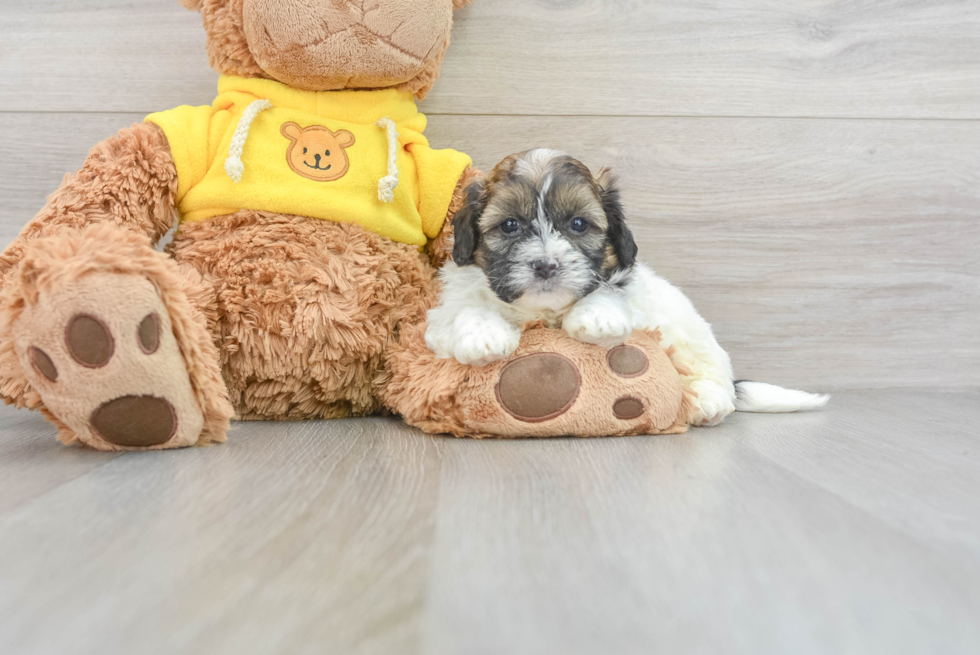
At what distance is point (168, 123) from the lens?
1464mm

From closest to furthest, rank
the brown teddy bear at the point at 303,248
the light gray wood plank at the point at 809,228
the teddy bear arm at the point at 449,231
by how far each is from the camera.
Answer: the brown teddy bear at the point at 303,248 < the teddy bear arm at the point at 449,231 < the light gray wood plank at the point at 809,228

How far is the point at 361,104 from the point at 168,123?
425 millimetres

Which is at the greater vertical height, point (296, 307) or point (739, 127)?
point (739, 127)

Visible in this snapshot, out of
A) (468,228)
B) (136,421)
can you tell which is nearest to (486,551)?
(136,421)

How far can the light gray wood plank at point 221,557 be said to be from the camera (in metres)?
0.57

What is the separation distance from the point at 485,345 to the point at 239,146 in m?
0.69

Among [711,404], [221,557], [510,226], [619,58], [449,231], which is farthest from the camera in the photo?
[619,58]

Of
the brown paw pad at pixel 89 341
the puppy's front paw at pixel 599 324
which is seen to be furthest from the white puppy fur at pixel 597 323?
the brown paw pad at pixel 89 341

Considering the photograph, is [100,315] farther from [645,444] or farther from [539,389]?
[645,444]

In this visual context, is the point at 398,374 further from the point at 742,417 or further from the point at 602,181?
the point at 742,417

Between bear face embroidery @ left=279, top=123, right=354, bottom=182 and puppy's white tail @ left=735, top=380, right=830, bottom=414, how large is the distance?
3.68 feet

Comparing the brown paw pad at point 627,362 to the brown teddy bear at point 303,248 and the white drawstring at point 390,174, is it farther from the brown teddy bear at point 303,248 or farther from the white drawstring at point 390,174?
the white drawstring at point 390,174

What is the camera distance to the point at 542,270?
1.28 m

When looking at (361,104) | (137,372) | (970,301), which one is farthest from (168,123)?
(970,301)
